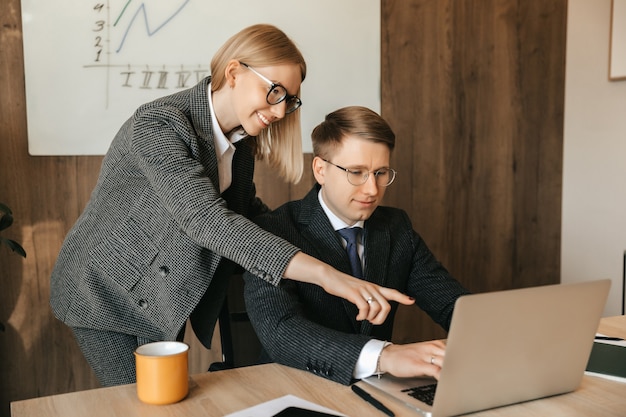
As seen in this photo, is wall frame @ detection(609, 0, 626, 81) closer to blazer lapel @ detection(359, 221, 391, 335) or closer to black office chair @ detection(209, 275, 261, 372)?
blazer lapel @ detection(359, 221, 391, 335)

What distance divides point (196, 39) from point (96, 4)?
1.27 ft

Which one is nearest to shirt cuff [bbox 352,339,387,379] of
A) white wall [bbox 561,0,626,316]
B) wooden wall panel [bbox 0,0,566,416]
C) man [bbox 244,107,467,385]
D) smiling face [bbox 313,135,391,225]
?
man [bbox 244,107,467,385]

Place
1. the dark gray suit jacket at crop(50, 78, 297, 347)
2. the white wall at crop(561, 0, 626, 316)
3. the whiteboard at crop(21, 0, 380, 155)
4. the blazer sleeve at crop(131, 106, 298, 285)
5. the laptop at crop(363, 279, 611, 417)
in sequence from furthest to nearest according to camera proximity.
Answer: the white wall at crop(561, 0, 626, 316) < the whiteboard at crop(21, 0, 380, 155) < the dark gray suit jacket at crop(50, 78, 297, 347) < the blazer sleeve at crop(131, 106, 298, 285) < the laptop at crop(363, 279, 611, 417)

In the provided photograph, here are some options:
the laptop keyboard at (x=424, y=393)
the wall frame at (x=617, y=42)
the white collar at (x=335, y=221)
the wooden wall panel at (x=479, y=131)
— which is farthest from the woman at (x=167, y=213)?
the wall frame at (x=617, y=42)

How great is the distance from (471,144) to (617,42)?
803 millimetres

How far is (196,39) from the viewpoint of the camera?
251cm

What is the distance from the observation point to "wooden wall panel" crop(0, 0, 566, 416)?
2855 millimetres

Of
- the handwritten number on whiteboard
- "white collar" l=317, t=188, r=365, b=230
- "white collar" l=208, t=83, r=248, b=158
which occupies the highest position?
the handwritten number on whiteboard

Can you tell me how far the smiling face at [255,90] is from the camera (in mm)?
1470

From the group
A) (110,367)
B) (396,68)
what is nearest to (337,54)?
(396,68)

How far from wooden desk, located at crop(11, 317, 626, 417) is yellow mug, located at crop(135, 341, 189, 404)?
2 centimetres

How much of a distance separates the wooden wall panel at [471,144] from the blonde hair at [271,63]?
3.00 feet

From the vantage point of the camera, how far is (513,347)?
1054 millimetres

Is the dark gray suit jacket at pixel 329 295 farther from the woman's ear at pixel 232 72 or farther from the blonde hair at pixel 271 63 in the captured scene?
the woman's ear at pixel 232 72
